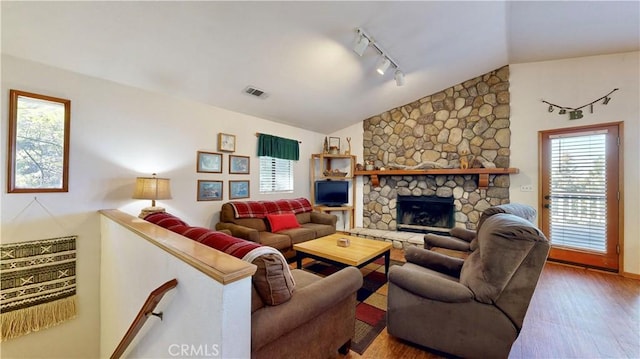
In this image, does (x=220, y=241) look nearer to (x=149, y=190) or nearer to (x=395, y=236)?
(x=149, y=190)

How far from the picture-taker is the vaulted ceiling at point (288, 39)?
215cm

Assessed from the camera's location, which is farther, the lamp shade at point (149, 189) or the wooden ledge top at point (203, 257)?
the lamp shade at point (149, 189)

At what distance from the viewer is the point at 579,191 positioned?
3.57 metres

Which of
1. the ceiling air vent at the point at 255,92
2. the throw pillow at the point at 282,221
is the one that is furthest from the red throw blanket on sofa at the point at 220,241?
the ceiling air vent at the point at 255,92

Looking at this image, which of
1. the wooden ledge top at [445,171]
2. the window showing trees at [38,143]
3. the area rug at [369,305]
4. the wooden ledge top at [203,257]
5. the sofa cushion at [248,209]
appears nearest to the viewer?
the wooden ledge top at [203,257]

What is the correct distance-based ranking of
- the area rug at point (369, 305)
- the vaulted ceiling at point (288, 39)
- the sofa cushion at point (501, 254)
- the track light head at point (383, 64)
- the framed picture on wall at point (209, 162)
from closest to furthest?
the sofa cushion at point (501, 254) < the area rug at point (369, 305) < the vaulted ceiling at point (288, 39) < the track light head at point (383, 64) < the framed picture on wall at point (209, 162)

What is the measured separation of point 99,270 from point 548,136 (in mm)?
6252

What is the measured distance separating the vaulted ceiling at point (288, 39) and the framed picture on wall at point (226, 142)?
46cm

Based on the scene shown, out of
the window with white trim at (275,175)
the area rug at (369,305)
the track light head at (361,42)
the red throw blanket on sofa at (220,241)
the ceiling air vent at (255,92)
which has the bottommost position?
the area rug at (369,305)

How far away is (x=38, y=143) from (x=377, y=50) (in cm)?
379

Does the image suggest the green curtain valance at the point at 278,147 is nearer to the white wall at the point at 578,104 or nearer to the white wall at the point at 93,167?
the white wall at the point at 93,167

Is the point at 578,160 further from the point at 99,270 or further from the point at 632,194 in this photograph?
the point at 99,270

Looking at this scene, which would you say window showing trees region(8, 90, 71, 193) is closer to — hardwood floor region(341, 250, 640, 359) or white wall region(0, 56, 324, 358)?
white wall region(0, 56, 324, 358)

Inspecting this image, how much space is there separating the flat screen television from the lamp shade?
10.0ft
